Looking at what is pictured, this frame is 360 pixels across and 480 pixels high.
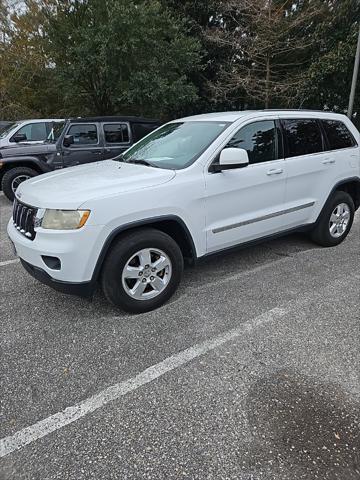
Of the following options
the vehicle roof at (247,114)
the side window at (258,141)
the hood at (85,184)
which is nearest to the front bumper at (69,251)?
the hood at (85,184)

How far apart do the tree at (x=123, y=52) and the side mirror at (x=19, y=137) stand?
14.1 feet

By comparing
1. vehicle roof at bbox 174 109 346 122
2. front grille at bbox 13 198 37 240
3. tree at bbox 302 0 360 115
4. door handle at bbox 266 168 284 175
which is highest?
tree at bbox 302 0 360 115

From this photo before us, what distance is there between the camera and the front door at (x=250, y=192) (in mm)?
3502

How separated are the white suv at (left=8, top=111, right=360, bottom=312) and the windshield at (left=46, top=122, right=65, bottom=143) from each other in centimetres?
424

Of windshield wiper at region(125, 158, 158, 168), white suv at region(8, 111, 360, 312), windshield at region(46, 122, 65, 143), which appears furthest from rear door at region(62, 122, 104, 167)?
windshield wiper at region(125, 158, 158, 168)

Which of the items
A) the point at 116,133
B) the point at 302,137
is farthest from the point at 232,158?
the point at 116,133

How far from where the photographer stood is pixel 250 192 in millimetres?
3736

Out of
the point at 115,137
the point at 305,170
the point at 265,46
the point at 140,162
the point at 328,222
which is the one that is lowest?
the point at 328,222

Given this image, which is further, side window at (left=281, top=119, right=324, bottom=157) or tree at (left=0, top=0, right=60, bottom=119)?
tree at (left=0, top=0, right=60, bottom=119)

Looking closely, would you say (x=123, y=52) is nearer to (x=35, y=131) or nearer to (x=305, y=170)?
(x=35, y=131)

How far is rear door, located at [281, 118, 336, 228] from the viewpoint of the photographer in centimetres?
413

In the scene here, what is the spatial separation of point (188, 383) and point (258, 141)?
2.57 metres

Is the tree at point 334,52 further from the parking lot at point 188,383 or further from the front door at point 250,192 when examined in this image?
the parking lot at point 188,383

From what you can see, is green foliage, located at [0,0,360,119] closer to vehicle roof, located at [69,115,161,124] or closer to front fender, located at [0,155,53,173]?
vehicle roof, located at [69,115,161,124]
